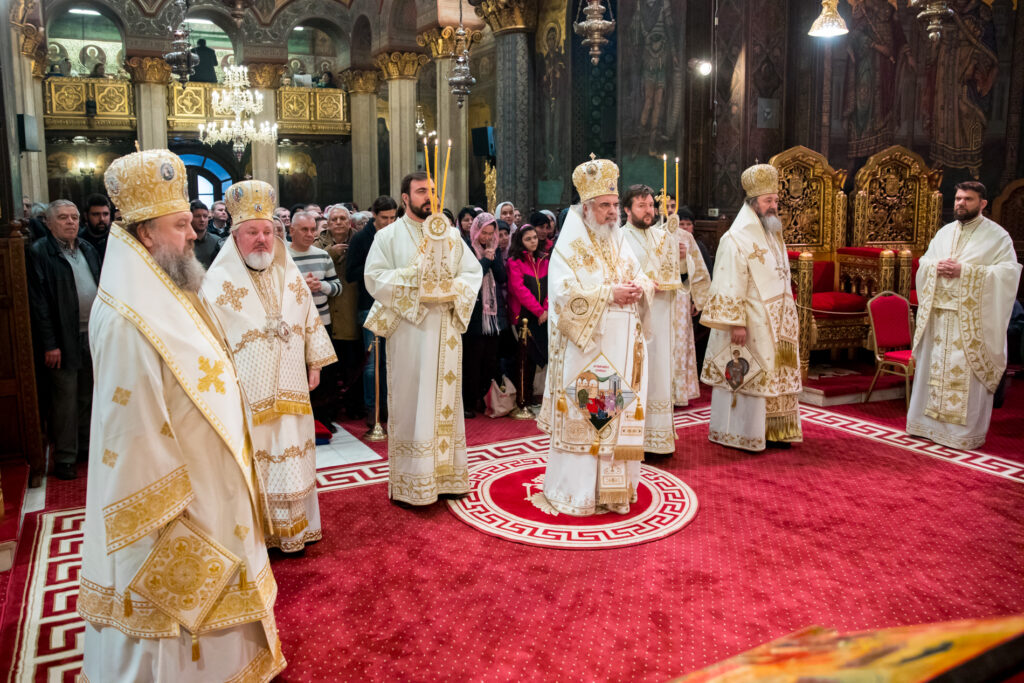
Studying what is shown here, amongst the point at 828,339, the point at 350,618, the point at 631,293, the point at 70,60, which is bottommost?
the point at 350,618

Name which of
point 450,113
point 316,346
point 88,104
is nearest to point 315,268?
point 316,346

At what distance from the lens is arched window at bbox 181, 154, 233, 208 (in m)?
20.9

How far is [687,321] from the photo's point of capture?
7164mm

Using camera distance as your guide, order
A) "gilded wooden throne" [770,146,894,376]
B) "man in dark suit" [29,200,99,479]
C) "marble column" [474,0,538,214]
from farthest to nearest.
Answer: "marble column" [474,0,538,214] → "gilded wooden throne" [770,146,894,376] → "man in dark suit" [29,200,99,479]

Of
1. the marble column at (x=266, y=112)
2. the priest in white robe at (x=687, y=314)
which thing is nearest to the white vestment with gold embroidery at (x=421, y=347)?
the priest in white robe at (x=687, y=314)

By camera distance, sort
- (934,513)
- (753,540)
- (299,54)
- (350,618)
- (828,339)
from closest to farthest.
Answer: (350,618) → (753,540) → (934,513) → (828,339) → (299,54)

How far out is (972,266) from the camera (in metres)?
5.84

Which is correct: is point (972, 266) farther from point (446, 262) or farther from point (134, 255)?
point (134, 255)

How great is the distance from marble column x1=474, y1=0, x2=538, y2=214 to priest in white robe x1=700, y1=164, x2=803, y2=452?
6.50 meters

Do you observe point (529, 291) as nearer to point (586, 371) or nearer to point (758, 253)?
point (758, 253)

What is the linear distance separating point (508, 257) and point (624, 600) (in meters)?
3.89

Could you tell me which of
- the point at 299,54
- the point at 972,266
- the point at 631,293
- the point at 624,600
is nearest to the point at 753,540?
the point at 624,600

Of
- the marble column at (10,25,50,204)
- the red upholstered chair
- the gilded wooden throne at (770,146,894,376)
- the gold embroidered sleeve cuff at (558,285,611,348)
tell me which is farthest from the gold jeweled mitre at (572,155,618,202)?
the marble column at (10,25,50,204)

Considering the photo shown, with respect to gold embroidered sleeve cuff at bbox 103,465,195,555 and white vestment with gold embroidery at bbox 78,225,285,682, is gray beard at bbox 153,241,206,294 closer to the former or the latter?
white vestment with gold embroidery at bbox 78,225,285,682
